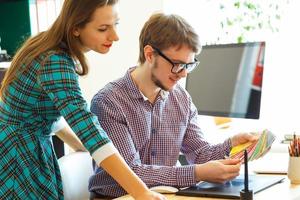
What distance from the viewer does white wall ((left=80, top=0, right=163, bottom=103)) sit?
286 centimetres

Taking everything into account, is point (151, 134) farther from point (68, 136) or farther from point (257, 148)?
point (257, 148)

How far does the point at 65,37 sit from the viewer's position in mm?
1385

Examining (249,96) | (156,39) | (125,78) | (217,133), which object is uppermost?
(156,39)

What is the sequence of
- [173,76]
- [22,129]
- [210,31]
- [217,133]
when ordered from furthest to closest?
[210,31]
[217,133]
[173,76]
[22,129]

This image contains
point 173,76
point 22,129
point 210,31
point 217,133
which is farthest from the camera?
point 210,31

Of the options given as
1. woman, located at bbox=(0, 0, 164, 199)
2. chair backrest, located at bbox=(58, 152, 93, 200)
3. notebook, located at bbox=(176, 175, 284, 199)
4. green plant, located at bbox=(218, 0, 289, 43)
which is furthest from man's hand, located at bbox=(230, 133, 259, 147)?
green plant, located at bbox=(218, 0, 289, 43)

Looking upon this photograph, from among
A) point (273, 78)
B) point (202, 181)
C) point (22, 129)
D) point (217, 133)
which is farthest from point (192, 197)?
point (273, 78)

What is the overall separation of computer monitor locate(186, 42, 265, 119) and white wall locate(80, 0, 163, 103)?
0.59 m

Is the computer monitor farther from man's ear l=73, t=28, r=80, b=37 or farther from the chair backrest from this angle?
man's ear l=73, t=28, r=80, b=37

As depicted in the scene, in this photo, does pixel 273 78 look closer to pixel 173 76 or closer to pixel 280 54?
pixel 280 54

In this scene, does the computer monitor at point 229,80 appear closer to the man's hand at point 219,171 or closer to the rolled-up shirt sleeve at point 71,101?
the man's hand at point 219,171

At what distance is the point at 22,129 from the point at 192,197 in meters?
0.53

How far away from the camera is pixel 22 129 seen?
142 centimetres

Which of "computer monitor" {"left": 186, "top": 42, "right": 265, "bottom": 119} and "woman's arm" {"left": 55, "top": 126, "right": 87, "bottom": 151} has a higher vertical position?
"computer monitor" {"left": 186, "top": 42, "right": 265, "bottom": 119}
